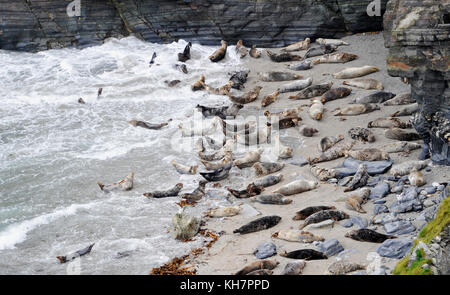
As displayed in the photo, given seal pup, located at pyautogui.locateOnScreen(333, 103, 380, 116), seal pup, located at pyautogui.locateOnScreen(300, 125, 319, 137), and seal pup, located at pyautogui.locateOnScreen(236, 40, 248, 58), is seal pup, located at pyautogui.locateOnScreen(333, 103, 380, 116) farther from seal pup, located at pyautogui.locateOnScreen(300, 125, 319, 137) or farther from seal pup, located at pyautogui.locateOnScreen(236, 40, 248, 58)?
seal pup, located at pyautogui.locateOnScreen(236, 40, 248, 58)

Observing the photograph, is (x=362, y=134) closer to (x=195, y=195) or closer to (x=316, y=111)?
(x=316, y=111)

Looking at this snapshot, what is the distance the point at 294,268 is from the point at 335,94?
7.16 metres

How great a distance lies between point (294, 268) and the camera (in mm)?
6844

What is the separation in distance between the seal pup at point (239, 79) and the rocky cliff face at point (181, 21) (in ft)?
9.15

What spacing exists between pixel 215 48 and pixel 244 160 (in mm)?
8192

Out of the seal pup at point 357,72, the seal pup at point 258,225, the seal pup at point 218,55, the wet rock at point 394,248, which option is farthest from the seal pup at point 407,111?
the seal pup at point 218,55

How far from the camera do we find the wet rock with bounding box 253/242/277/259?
7.43 meters

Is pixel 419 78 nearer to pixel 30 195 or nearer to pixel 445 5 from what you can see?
pixel 445 5

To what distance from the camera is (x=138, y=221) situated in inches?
354

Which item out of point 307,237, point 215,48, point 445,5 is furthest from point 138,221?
point 215,48

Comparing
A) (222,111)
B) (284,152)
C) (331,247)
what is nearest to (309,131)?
(284,152)

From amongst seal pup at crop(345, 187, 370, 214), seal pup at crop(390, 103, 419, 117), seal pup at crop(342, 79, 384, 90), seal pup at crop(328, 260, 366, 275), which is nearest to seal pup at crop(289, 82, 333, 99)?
seal pup at crop(342, 79, 384, 90)

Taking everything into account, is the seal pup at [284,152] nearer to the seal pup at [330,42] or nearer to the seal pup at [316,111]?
the seal pup at [316,111]

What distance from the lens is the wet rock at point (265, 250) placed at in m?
7.43
